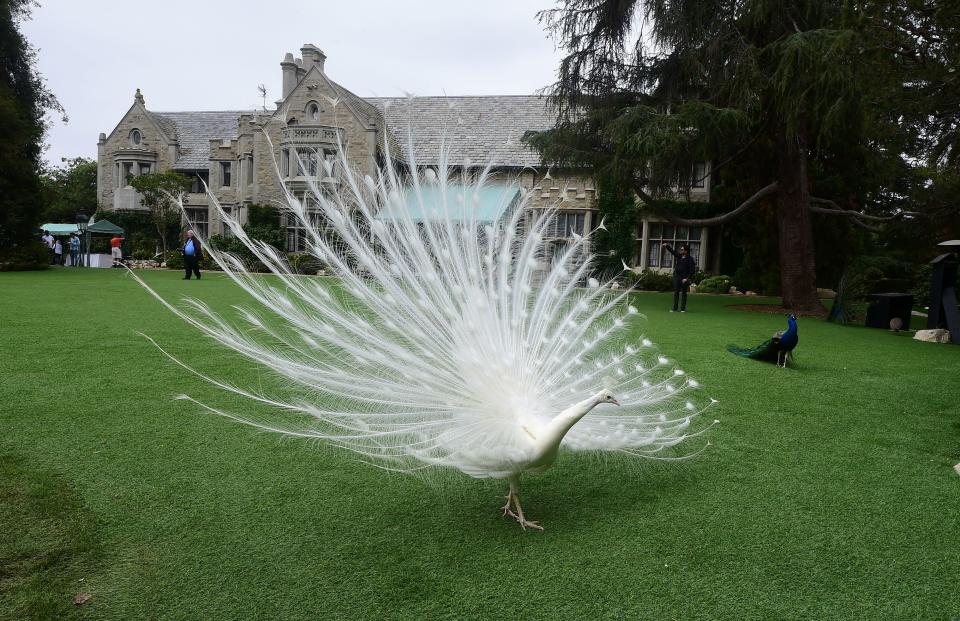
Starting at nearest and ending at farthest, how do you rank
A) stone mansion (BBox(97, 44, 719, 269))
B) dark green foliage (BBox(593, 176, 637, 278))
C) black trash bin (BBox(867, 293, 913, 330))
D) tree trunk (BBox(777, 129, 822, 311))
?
1. black trash bin (BBox(867, 293, 913, 330))
2. tree trunk (BBox(777, 129, 822, 311))
3. dark green foliage (BBox(593, 176, 637, 278))
4. stone mansion (BBox(97, 44, 719, 269))

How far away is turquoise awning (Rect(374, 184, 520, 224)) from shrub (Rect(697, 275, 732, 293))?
23443mm

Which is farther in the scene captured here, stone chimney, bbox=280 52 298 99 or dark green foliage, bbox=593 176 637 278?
stone chimney, bbox=280 52 298 99

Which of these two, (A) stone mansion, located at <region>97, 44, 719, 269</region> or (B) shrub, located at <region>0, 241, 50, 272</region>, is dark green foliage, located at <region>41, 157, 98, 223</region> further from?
(B) shrub, located at <region>0, 241, 50, 272</region>

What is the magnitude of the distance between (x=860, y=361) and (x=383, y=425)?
A: 9.07 metres

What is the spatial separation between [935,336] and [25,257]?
30.1 m

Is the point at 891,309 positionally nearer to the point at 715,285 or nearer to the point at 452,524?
the point at 715,285

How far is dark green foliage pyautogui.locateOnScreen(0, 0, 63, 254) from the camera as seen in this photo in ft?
79.7

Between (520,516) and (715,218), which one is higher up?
(715,218)

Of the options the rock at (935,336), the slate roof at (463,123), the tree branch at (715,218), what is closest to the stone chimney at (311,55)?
the slate roof at (463,123)

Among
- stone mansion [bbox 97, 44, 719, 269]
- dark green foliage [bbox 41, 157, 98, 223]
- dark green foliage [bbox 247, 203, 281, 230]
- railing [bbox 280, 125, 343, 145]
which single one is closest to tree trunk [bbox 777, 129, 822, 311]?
stone mansion [bbox 97, 44, 719, 269]

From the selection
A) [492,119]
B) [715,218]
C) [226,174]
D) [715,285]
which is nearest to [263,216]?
[226,174]

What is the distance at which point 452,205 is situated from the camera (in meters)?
4.18

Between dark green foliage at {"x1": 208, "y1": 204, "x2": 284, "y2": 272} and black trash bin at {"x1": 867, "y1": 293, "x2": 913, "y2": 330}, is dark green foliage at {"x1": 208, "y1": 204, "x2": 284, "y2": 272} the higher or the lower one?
the higher one

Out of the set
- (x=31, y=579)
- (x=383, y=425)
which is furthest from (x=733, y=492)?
(x=31, y=579)
